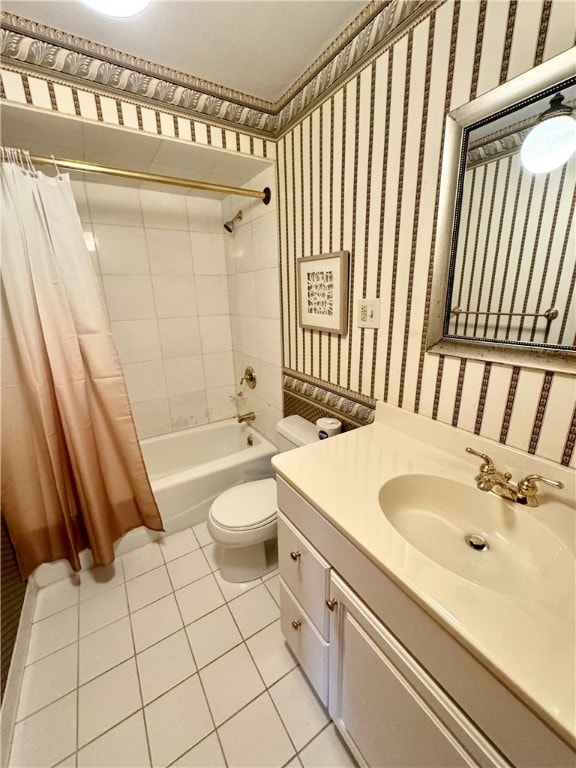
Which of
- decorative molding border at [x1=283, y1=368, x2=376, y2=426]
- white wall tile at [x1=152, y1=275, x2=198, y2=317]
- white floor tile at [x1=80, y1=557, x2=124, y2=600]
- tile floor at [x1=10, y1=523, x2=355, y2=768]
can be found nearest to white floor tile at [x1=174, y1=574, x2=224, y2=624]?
tile floor at [x1=10, y1=523, x2=355, y2=768]

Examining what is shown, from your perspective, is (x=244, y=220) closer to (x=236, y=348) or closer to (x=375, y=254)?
(x=236, y=348)

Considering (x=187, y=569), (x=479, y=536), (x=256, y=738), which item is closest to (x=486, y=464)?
(x=479, y=536)

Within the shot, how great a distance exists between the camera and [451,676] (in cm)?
53

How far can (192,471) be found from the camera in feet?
5.94

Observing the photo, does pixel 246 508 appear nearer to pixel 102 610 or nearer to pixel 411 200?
pixel 102 610

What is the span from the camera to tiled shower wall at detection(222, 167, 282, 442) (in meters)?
1.73

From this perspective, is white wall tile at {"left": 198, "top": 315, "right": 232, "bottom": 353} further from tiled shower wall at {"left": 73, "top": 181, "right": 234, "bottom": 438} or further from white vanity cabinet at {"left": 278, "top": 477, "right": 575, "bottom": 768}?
white vanity cabinet at {"left": 278, "top": 477, "right": 575, "bottom": 768}

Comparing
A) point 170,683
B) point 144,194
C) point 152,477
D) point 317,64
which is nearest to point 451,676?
point 170,683

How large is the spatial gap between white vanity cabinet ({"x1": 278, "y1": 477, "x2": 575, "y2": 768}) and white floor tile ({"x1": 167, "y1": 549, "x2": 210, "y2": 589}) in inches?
26.0

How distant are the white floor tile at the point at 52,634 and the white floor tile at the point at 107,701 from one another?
243mm

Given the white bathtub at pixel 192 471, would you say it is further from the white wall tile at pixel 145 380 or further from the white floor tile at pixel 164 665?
the white floor tile at pixel 164 665

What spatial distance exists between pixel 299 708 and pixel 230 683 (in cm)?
26

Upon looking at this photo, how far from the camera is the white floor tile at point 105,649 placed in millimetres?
1168

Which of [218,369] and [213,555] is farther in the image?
[218,369]
